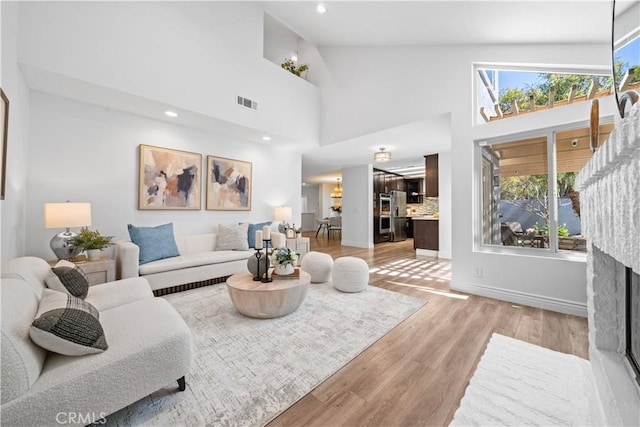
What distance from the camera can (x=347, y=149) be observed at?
5492mm

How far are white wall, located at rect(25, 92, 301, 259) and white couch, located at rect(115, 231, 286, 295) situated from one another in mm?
343

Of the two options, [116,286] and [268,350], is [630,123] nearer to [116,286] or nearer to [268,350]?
[268,350]

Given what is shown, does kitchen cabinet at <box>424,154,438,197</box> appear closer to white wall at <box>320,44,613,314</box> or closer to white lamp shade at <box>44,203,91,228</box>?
white wall at <box>320,44,613,314</box>

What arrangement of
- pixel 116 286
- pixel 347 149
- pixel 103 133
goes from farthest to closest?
pixel 347 149 < pixel 103 133 < pixel 116 286

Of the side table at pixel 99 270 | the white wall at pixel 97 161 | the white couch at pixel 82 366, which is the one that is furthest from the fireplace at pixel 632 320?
the white wall at pixel 97 161

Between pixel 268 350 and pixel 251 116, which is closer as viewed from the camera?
pixel 268 350

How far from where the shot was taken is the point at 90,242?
110 inches

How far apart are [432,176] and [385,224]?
8.41ft

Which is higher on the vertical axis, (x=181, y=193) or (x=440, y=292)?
(x=181, y=193)

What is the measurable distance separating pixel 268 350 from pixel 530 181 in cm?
361

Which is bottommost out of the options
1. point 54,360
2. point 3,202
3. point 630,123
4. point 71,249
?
point 54,360

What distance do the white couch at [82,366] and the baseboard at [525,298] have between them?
11.1ft

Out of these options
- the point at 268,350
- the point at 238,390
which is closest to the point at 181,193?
the point at 268,350

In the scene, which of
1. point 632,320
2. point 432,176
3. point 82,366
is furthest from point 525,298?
point 82,366
